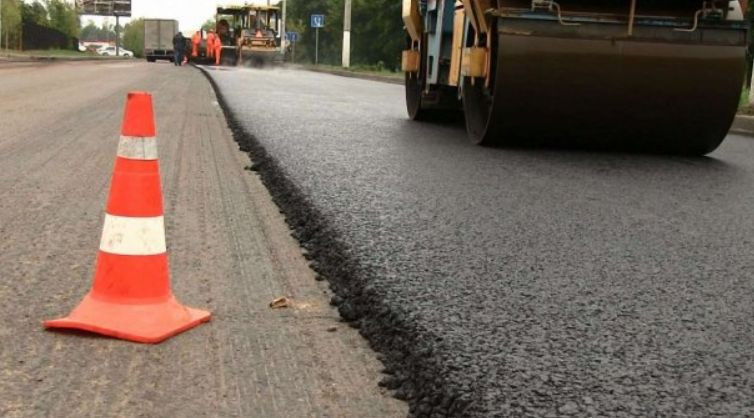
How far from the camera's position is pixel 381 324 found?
2.85m

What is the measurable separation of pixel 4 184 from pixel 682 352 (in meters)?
4.28

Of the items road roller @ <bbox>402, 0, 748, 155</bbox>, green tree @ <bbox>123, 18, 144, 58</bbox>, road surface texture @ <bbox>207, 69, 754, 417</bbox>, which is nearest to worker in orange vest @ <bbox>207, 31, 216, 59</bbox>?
road roller @ <bbox>402, 0, 748, 155</bbox>

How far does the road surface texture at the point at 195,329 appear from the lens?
Result: 2338mm

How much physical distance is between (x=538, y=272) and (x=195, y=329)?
4.42 ft

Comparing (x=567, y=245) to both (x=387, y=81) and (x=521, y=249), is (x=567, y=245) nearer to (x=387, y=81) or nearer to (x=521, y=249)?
(x=521, y=249)

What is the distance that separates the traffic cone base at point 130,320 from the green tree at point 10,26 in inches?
2164

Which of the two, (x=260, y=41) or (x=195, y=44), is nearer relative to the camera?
(x=260, y=41)

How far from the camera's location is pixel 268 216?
4.70 metres

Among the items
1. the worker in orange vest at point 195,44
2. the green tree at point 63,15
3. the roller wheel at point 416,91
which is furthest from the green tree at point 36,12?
the roller wheel at point 416,91

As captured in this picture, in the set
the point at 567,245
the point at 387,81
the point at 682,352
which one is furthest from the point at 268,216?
the point at 387,81

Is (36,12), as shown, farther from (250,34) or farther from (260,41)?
(260,41)

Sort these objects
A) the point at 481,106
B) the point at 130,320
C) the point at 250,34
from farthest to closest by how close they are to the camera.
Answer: the point at 250,34 → the point at 481,106 → the point at 130,320

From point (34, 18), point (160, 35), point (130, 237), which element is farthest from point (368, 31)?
point (130, 237)

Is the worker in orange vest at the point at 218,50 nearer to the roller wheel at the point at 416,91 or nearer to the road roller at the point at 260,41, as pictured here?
the road roller at the point at 260,41
